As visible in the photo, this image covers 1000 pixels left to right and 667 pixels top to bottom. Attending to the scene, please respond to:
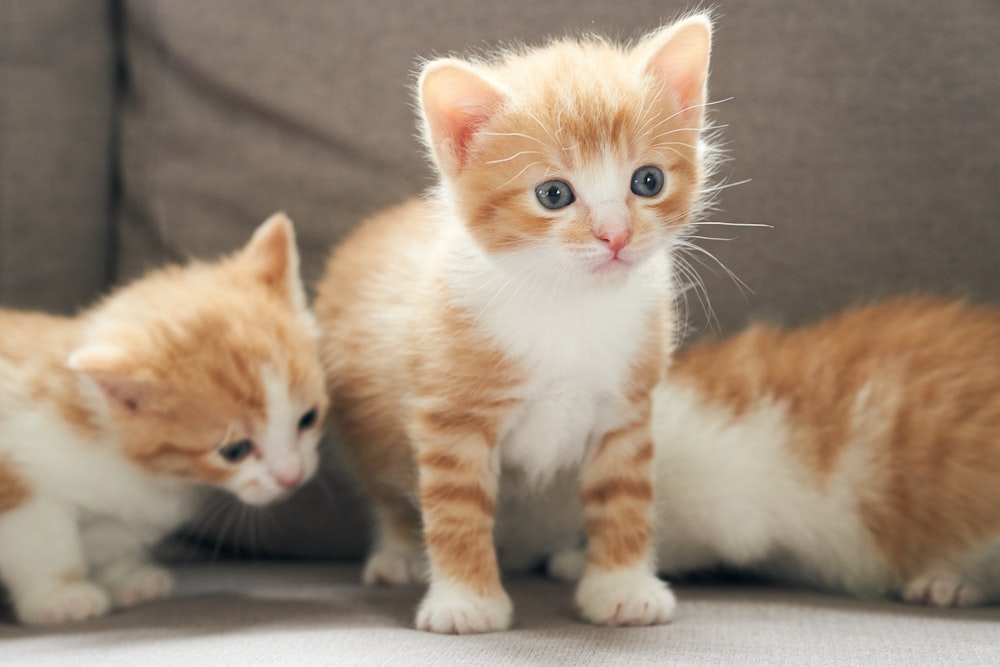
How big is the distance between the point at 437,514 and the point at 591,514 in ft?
0.64

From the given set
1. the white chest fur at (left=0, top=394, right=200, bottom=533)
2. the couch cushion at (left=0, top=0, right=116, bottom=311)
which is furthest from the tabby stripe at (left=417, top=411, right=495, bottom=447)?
the couch cushion at (left=0, top=0, right=116, bottom=311)

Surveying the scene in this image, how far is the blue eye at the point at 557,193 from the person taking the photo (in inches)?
44.4

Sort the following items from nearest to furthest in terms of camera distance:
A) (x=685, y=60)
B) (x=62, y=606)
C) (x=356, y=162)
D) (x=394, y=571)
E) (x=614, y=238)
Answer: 1. (x=614, y=238)
2. (x=685, y=60)
3. (x=62, y=606)
4. (x=394, y=571)
5. (x=356, y=162)

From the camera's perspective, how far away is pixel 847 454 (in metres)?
1.39

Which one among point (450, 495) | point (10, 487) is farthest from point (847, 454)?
point (10, 487)

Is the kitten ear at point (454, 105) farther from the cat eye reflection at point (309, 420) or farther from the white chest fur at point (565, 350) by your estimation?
the cat eye reflection at point (309, 420)

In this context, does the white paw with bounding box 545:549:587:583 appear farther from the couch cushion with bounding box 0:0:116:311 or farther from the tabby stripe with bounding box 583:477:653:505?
the couch cushion with bounding box 0:0:116:311

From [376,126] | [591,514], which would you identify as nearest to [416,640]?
[591,514]

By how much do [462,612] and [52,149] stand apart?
3.32 ft

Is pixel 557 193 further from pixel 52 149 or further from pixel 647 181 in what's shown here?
pixel 52 149

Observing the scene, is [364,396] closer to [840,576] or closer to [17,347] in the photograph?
[17,347]

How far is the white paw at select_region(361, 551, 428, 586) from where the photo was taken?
55.8 inches

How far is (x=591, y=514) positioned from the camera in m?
1.28

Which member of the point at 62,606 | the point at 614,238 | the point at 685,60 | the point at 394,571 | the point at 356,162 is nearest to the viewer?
the point at 614,238
